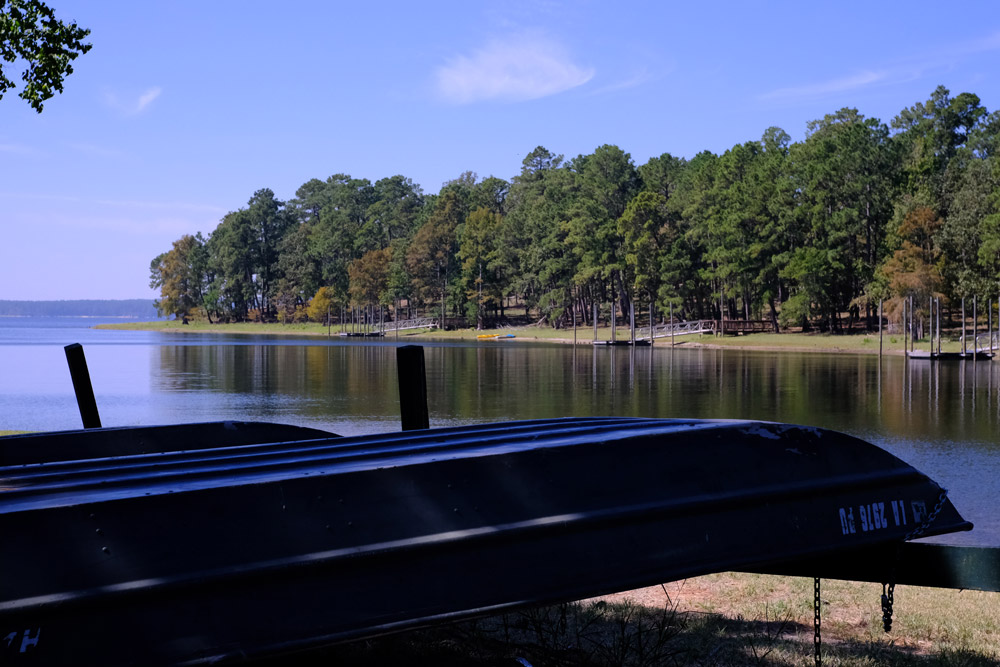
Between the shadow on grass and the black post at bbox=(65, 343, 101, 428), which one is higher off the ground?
the black post at bbox=(65, 343, 101, 428)

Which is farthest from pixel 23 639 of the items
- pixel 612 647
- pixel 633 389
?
pixel 633 389

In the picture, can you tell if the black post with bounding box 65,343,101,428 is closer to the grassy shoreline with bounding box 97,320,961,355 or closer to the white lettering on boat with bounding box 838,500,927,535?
the white lettering on boat with bounding box 838,500,927,535

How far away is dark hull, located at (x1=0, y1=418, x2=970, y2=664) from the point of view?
2871 millimetres

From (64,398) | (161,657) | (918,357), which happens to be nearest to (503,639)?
(161,657)

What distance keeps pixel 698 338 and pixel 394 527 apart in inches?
2774

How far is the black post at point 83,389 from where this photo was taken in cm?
776

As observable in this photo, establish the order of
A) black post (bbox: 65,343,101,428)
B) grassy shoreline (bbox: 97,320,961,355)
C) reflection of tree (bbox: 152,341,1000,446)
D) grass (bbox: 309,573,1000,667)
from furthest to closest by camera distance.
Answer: grassy shoreline (bbox: 97,320,961,355) < reflection of tree (bbox: 152,341,1000,446) < black post (bbox: 65,343,101,428) < grass (bbox: 309,573,1000,667)

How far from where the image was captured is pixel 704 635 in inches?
198

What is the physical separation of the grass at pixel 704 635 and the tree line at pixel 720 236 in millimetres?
52092

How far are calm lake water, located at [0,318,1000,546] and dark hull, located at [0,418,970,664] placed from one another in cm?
734

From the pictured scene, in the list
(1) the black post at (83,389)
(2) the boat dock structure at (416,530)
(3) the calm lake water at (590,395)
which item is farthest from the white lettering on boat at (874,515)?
(3) the calm lake water at (590,395)

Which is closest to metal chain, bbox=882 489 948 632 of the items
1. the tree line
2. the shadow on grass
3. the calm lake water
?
the shadow on grass

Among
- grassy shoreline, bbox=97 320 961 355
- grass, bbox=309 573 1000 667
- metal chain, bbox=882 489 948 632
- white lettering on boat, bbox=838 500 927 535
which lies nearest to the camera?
white lettering on boat, bbox=838 500 927 535

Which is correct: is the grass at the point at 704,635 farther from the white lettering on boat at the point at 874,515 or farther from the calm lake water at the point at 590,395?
the calm lake water at the point at 590,395
